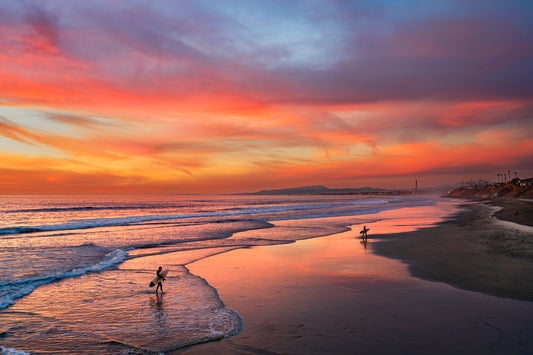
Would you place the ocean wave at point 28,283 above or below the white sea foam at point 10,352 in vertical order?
below

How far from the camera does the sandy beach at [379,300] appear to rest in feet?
22.0

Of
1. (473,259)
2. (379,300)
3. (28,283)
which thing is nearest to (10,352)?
(28,283)

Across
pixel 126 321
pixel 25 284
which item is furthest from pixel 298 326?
pixel 25 284

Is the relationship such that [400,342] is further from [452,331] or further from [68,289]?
[68,289]

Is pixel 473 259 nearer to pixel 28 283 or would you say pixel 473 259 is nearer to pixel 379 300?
pixel 379 300

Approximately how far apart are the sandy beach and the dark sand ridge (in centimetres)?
4

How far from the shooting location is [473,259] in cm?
1464

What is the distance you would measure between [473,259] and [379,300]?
25.9 ft

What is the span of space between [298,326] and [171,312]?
369cm

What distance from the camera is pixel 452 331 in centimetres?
712

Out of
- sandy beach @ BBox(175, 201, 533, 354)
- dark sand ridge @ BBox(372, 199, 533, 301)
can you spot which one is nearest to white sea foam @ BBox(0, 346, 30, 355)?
sandy beach @ BBox(175, 201, 533, 354)

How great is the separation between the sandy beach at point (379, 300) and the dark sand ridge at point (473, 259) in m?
0.04

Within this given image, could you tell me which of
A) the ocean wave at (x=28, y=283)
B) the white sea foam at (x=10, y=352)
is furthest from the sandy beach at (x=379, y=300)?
the ocean wave at (x=28, y=283)

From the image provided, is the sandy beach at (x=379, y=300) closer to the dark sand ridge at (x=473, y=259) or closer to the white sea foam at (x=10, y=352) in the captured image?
the dark sand ridge at (x=473, y=259)
